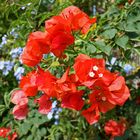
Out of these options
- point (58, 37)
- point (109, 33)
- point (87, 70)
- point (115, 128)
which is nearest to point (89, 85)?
point (87, 70)

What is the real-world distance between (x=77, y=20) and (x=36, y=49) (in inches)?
6.7

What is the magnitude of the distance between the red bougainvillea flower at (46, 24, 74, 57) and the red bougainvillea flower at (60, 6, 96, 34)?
61mm

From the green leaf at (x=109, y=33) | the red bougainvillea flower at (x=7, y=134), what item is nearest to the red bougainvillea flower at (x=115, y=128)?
the red bougainvillea flower at (x=7, y=134)

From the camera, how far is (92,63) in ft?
4.28

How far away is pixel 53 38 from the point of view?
4.36 feet

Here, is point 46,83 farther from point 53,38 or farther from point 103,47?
point 103,47

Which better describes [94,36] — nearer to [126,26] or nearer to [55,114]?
[126,26]

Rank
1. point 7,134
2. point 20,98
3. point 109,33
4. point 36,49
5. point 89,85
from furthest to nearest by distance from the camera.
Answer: point 7,134 < point 109,33 < point 20,98 < point 36,49 < point 89,85

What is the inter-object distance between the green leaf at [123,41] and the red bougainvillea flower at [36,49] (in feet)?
1.19

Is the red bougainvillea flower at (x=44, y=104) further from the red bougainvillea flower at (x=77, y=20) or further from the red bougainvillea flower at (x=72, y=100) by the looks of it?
the red bougainvillea flower at (x=77, y=20)

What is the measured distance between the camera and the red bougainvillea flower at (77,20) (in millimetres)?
1411

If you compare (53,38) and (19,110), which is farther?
(19,110)

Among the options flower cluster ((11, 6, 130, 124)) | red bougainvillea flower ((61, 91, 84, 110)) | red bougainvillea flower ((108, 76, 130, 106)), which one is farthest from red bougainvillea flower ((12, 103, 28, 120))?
red bougainvillea flower ((108, 76, 130, 106))

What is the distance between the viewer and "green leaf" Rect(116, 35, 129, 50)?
1.61 metres
